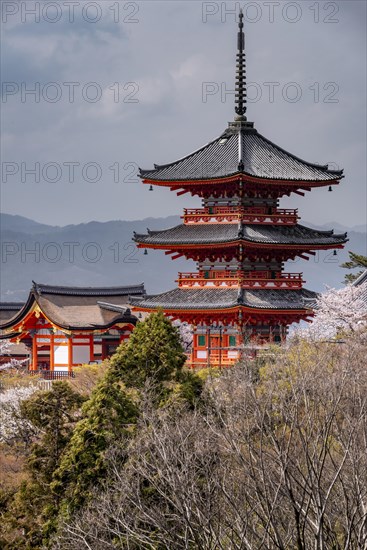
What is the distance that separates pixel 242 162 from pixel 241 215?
2488 mm

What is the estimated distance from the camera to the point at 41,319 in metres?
68.3

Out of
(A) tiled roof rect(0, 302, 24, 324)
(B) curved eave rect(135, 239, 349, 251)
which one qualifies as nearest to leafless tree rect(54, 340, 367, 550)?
(B) curved eave rect(135, 239, 349, 251)

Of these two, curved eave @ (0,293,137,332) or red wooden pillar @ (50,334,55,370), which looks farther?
red wooden pillar @ (50,334,55,370)

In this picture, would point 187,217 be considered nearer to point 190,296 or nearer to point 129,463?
point 190,296

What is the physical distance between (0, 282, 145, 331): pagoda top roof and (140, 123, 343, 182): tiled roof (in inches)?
386

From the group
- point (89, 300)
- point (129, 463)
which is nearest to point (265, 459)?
point (129, 463)

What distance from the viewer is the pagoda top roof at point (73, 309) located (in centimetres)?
6688

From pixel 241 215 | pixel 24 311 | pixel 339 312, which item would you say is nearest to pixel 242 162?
pixel 241 215

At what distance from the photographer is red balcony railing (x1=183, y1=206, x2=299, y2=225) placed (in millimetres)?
59875

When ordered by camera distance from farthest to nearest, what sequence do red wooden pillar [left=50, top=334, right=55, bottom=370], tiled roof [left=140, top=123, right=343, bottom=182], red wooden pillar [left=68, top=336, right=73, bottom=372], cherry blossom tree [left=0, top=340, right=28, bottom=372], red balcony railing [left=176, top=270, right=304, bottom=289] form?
cherry blossom tree [left=0, top=340, right=28, bottom=372] < red wooden pillar [left=50, top=334, right=55, bottom=370] < red wooden pillar [left=68, top=336, right=73, bottom=372] < tiled roof [left=140, top=123, right=343, bottom=182] < red balcony railing [left=176, top=270, right=304, bottom=289]

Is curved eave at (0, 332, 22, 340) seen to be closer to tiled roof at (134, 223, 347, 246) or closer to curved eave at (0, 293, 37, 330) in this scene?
curved eave at (0, 293, 37, 330)

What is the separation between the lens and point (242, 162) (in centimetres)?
5909

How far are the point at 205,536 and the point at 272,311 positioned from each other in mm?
29032

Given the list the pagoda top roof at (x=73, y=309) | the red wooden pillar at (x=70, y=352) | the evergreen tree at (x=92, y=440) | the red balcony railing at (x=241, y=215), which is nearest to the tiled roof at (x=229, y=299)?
the red balcony railing at (x=241, y=215)
